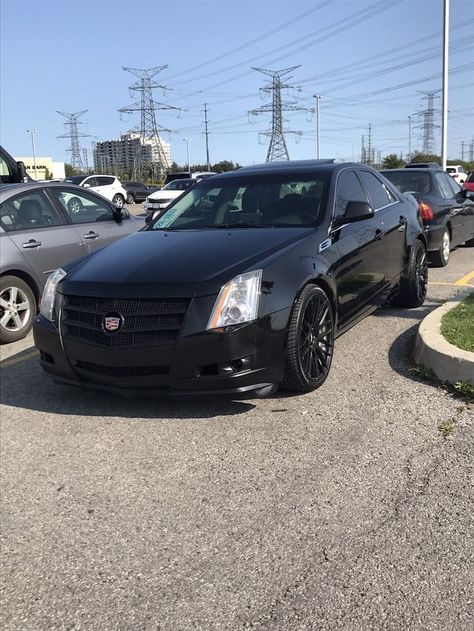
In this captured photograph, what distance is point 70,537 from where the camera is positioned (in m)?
2.85

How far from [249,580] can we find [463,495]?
1.19 m

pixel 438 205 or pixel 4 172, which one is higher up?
pixel 4 172

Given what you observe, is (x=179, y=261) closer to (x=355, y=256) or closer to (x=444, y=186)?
(x=355, y=256)

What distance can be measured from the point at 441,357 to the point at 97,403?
2500mm

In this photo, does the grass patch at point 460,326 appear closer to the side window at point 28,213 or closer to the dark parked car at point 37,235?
the dark parked car at point 37,235

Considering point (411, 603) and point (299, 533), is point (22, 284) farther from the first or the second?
point (411, 603)

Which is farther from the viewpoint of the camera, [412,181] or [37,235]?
[412,181]

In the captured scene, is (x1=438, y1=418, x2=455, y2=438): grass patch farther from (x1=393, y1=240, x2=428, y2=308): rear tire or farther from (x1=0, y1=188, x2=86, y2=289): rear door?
(x1=0, y1=188, x2=86, y2=289): rear door

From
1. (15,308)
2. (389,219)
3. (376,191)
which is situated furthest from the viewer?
(15,308)

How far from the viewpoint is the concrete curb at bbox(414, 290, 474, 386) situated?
4.25 m

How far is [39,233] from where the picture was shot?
6723mm

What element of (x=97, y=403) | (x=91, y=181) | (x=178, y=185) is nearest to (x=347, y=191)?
(x=97, y=403)

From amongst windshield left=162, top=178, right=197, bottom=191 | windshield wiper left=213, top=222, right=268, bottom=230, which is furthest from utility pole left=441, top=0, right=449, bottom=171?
windshield wiper left=213, top=222, right=268, bottom=230

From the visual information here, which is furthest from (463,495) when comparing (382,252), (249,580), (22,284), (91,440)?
(22,284)
